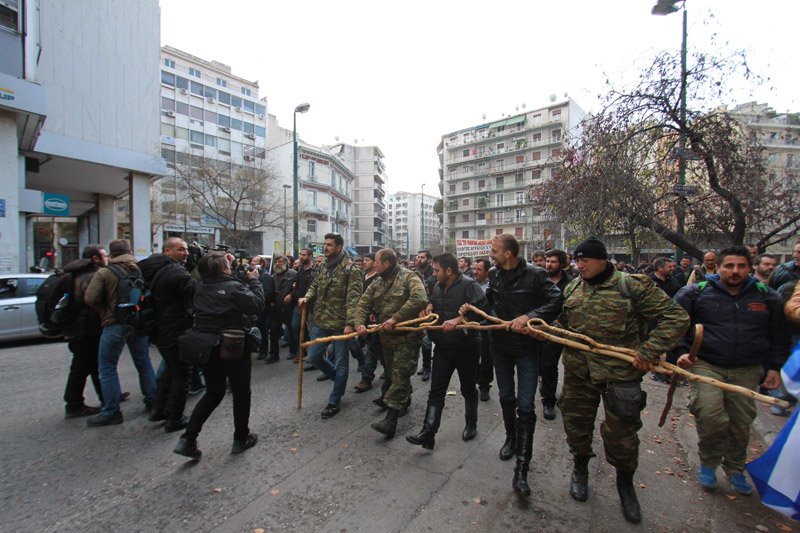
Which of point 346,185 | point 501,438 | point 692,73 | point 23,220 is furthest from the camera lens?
point 346,185

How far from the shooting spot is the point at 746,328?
10.1 ft

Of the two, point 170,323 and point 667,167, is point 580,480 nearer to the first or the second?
point 170,323

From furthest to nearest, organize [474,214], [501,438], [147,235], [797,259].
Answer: [474,214] < [147,235] < [797,259] < [501,438]

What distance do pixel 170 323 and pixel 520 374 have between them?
11.6ft

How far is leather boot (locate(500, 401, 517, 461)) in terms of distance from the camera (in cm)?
354

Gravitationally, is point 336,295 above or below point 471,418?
above

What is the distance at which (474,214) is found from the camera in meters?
67.2

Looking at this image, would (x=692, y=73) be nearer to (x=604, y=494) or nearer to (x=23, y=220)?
(x=604, y=494)

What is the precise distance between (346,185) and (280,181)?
1822cm

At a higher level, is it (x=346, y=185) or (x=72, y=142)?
(x=346, y=185)

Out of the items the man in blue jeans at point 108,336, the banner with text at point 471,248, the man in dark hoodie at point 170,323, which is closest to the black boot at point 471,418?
the man in dark hoodie at point 170,323

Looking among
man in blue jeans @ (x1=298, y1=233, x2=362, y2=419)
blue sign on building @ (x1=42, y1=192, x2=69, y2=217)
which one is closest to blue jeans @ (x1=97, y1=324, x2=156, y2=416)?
man in blue jeans @ (x1=298, y1=233, x2=362, y2=419)

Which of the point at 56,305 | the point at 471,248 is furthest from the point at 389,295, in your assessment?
the point at 471,248

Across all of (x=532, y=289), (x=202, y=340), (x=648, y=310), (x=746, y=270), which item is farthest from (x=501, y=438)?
(x=202, y=340)
